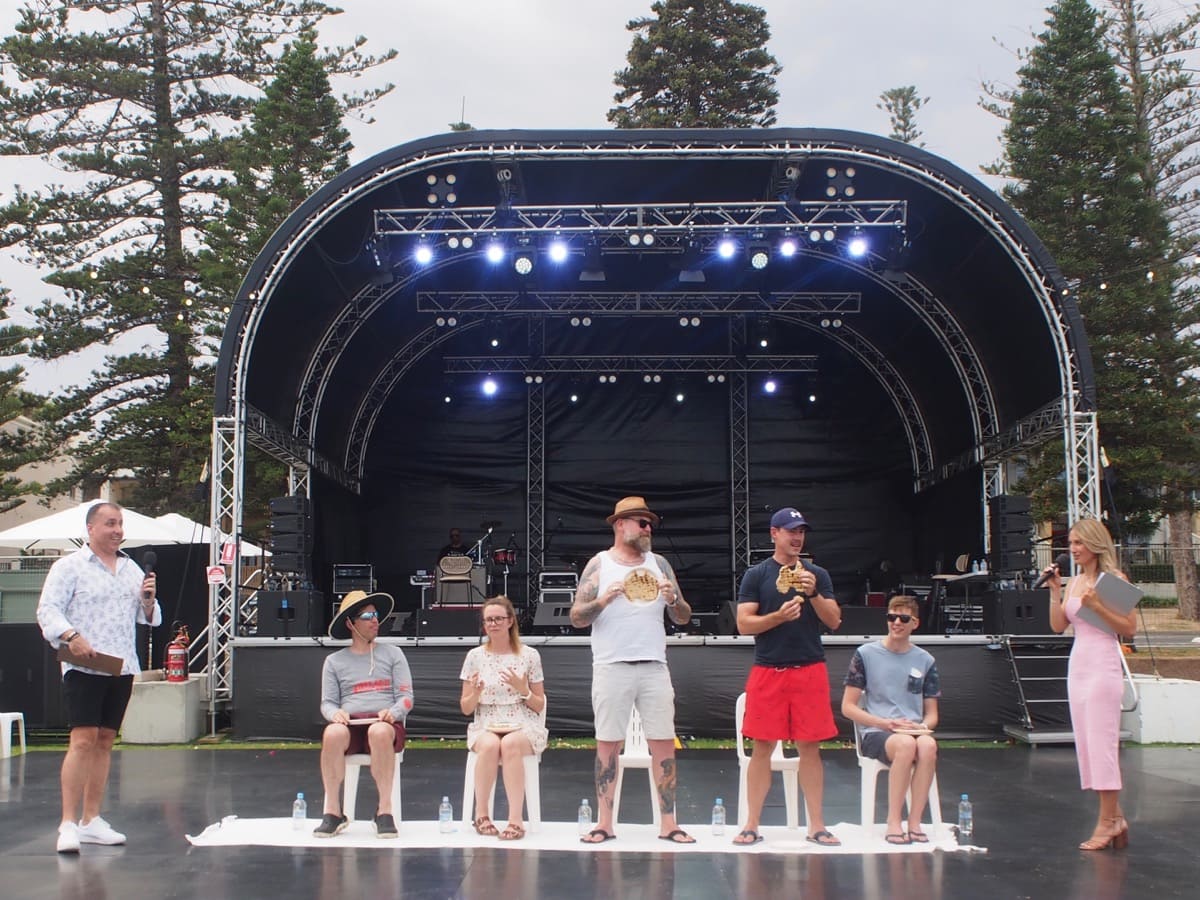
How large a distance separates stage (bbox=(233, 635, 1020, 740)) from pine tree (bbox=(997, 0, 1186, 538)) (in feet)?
33.6

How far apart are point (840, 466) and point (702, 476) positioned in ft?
6.11

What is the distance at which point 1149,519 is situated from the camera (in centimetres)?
1853

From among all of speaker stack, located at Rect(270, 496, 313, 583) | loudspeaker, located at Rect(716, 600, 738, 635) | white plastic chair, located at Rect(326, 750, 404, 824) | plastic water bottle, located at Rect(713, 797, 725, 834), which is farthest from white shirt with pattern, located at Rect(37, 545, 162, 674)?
loudspeaker, located at Rect(716, 600, 738, 635)

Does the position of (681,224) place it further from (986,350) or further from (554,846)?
(554,846)

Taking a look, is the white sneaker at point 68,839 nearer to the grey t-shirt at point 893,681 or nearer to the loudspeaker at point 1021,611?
the grey t-shirt at point 893,681

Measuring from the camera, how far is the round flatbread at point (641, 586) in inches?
185

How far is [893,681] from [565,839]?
5.23 feet

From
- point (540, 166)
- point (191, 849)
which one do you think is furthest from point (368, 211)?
point (191, 849)

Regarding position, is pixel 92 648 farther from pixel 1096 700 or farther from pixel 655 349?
pixel 655 349

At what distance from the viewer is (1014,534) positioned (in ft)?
32.1

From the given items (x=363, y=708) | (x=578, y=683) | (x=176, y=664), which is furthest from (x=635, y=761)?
(x=176, y=664)

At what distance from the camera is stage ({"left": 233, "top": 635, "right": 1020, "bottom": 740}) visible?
8922mm

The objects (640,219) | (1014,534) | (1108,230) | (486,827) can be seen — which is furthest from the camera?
(1108,230)

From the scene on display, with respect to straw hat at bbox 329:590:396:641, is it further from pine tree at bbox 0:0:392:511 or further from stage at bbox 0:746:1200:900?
pine tree at bbox 0:0:392:511
